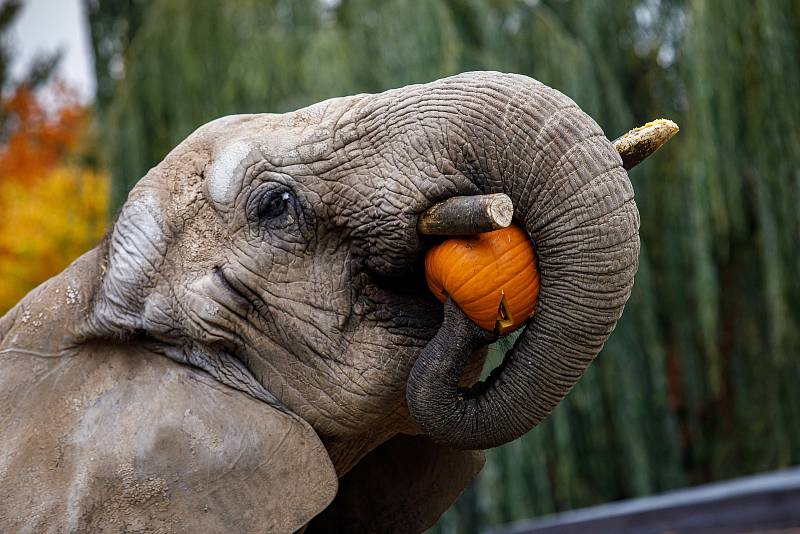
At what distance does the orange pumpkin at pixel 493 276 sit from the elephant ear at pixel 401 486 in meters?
0.73

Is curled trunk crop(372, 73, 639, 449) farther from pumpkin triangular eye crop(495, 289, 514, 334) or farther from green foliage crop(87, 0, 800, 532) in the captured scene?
green foliage crop(87, 0, 800, 532)

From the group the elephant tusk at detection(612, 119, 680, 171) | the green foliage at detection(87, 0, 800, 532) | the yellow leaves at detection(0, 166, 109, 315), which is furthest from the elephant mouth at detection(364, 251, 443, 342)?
the yellow leaves at detection(0, 166, 109, 315)

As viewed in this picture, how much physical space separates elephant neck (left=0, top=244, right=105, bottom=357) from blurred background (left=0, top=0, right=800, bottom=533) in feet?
11.3

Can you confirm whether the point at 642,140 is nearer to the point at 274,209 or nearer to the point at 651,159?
the point at 274,209

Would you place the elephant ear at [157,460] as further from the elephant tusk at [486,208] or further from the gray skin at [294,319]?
the elephant tusk at [486,208]

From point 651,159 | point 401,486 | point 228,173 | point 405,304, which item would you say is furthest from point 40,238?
point 405,304

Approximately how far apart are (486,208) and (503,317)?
8.6 inches

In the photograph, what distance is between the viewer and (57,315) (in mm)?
2279

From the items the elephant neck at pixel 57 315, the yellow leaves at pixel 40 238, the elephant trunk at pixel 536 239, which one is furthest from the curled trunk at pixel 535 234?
the yellow leaves at pixel 40 238

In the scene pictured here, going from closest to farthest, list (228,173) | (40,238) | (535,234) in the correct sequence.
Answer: (535,234), (228,173), (40,238)

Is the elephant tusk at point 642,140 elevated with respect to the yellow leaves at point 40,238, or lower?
elevated

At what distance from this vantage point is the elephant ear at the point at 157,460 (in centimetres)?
206

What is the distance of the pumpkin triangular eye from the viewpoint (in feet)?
6.34

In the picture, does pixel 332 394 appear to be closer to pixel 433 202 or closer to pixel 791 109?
pixel 433 202
